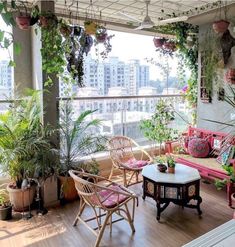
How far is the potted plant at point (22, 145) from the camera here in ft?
10.0

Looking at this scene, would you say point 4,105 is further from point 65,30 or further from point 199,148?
point 199,148

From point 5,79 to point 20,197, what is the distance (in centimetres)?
166

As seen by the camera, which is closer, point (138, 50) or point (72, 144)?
point (72, 144)

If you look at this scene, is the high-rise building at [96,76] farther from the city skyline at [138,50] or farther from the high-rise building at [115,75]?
the city skyline at [138,50]

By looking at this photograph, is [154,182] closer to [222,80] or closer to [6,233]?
[6,233]

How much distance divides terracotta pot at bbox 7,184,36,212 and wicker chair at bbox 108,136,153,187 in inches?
49.0

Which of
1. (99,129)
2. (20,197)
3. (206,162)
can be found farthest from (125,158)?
(20,197)

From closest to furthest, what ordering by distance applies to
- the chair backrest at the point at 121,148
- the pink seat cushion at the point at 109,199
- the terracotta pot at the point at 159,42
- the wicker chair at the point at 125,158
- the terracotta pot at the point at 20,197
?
the pink seat cushion at the point at 109,199 → the terracotta pot at the point at 20,197 → the wicker chair at the point at 125,158 → the chair backrest at the point at 121,148 → the terracotta pot at the point at 159,42

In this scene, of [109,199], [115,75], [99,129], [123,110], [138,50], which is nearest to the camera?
[109,199]

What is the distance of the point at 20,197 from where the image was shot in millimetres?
3180

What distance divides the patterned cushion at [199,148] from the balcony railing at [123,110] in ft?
3.74

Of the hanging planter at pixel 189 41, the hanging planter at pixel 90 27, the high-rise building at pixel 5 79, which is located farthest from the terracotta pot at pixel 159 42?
the high-rise building at pixel 5 79

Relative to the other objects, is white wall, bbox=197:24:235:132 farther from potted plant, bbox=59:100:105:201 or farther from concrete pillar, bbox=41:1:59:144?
concrete pillar, bbox=41:1:59:144

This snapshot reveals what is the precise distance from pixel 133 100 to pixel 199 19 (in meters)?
1.70
